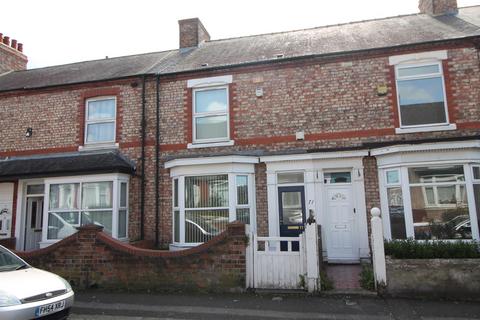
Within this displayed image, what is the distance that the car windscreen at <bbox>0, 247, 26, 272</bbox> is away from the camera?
6.00 metres

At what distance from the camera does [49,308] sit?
514cm

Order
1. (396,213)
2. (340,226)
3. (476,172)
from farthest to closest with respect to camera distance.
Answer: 1. (340,226)
2. (396,213)
3. (476,172)

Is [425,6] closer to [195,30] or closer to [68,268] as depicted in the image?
[195,30]

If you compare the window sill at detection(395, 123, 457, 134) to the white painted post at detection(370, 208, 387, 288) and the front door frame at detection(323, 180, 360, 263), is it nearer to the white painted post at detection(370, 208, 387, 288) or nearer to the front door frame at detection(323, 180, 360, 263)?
the front door frame at detection(323, 180, 360, 263)

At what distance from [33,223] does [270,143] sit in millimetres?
8672

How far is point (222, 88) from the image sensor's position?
11477mm

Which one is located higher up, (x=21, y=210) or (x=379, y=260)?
(x=21, y=210)

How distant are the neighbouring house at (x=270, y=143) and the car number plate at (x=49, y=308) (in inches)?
200

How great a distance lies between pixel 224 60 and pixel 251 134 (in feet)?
9.60

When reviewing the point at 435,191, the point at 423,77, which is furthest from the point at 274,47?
the point at 435,191

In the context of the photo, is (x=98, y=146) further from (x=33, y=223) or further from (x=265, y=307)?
(x=265, y=307)

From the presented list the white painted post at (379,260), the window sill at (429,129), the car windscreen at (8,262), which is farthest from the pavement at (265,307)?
the window sill at (429,129)

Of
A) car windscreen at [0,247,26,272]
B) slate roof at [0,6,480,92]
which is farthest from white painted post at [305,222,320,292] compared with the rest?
slate roof at [0,6,480,92]

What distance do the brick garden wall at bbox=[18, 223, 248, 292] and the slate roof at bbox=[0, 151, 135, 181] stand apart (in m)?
2.94
